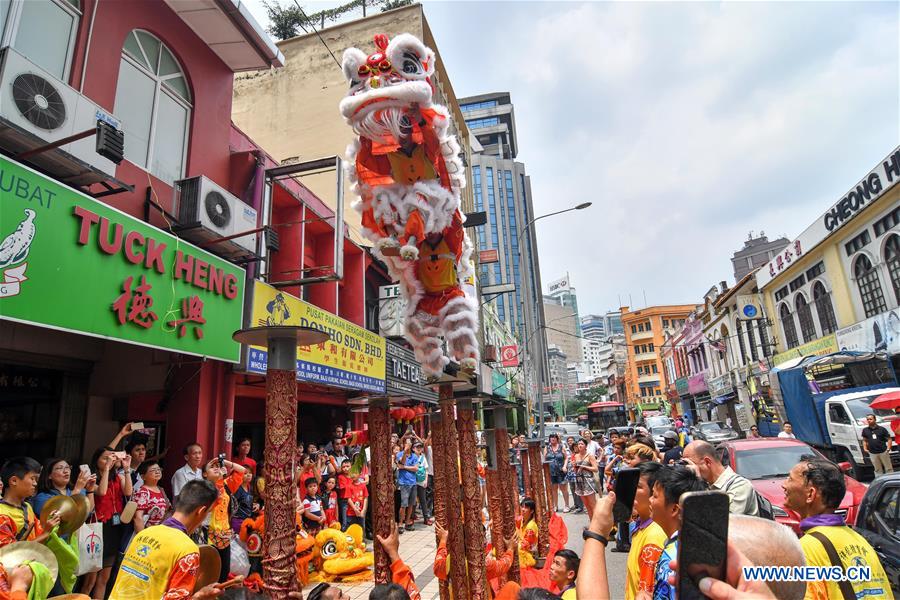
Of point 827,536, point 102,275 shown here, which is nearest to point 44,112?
point 102,275

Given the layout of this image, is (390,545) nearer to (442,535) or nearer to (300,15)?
(442,535)

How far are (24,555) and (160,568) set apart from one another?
0.84 metres

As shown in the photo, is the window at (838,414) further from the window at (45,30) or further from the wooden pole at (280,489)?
the window at (45,30)

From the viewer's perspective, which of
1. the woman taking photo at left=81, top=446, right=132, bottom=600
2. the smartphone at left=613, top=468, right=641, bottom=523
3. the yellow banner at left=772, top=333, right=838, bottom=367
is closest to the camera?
the smartphone at left=613, top=468, right=641, bottom=523

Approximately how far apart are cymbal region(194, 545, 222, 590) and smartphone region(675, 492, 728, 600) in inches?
109

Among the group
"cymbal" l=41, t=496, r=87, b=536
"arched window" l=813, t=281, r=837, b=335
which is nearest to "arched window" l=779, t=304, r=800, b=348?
"arched window" l=813, t=281, r=837, b=335

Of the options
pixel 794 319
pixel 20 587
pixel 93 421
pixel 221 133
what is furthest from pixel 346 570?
pixel 794 319

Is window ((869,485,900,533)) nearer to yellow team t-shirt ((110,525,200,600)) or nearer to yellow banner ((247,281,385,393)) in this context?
yellow team t-shirt ((110,525,200,600))

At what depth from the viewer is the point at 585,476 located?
485cm

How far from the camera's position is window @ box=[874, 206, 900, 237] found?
52.3 feet

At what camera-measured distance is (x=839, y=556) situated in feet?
8.39

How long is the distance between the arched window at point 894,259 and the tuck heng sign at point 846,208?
4.77 ft

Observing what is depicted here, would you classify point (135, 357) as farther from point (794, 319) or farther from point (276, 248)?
point (794, 319)

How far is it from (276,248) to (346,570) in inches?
226
